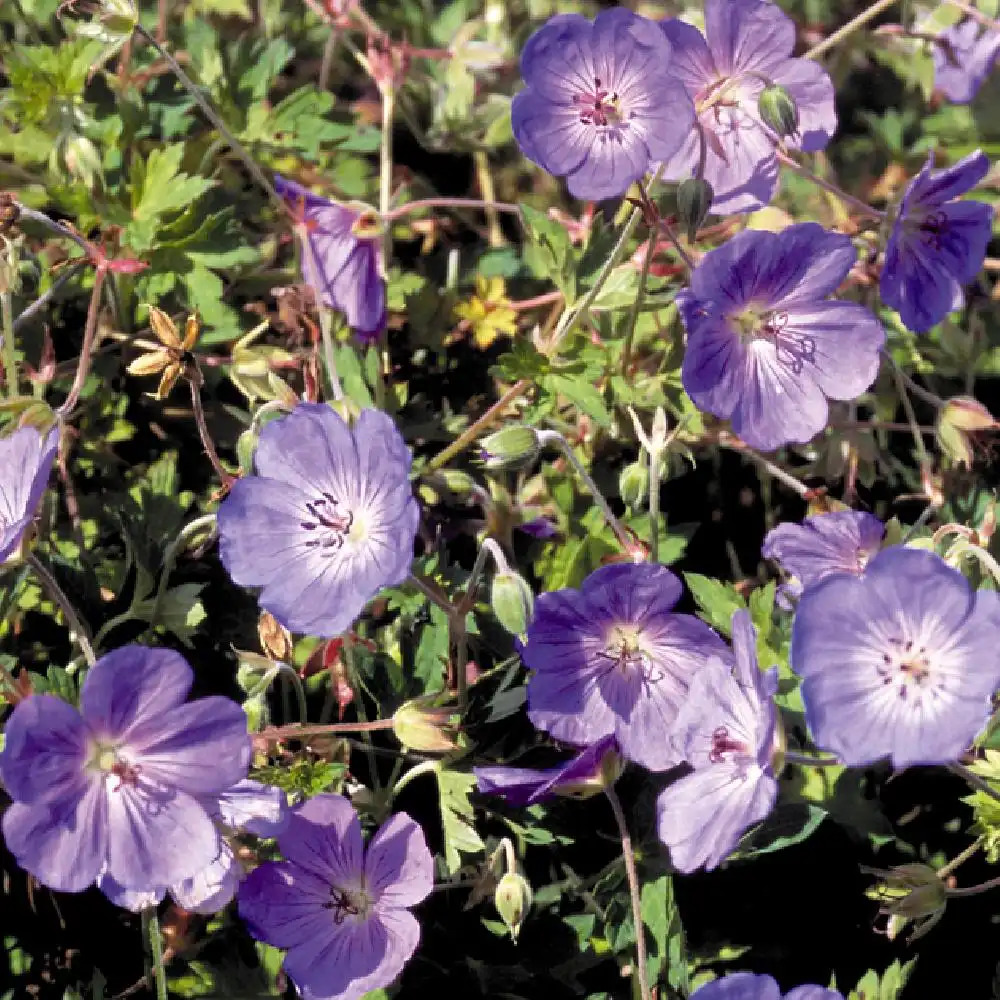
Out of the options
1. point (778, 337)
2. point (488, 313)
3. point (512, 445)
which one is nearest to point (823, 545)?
point (778, 337)

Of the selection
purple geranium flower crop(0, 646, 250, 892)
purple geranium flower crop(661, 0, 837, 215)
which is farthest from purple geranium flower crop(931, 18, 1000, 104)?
purple geranium flower crop(0, 646, 250, 892)

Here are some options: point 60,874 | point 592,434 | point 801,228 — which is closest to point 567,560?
point 592,434

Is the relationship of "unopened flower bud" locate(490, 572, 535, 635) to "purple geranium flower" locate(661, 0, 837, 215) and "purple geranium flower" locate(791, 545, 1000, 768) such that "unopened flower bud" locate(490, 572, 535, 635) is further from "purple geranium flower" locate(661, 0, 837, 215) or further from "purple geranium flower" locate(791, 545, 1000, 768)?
"purple geranium flower" locate(661, 0, 837, 215)

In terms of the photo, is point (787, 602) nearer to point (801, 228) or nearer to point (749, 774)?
point (749, 774)

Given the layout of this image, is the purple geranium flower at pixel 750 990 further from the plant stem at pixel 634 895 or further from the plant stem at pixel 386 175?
the plant stem at pixel 386 175

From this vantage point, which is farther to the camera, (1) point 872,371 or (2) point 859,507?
(2) point 859,507

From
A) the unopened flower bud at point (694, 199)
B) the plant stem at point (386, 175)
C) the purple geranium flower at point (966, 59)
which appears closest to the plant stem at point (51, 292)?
the plant stem at point (386, 175)

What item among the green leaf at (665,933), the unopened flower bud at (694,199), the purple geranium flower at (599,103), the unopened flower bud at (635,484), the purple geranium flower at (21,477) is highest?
the purple geranium flower at (599,103)
